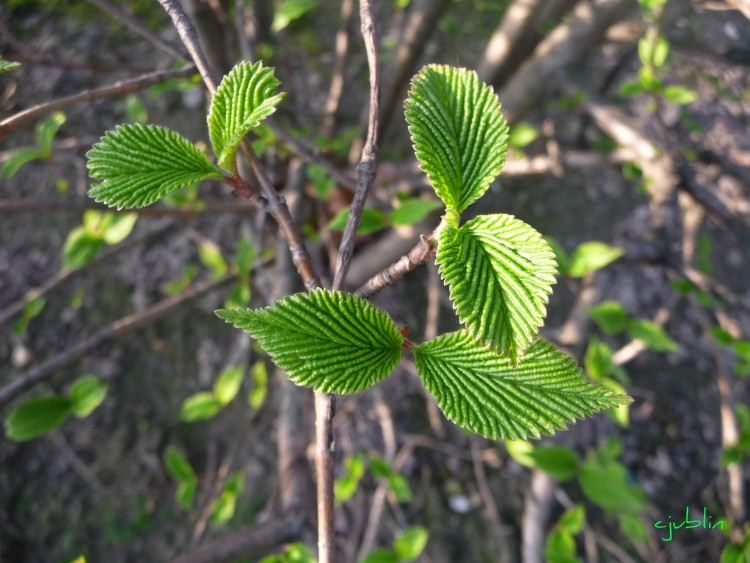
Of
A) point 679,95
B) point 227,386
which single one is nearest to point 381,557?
point 227,386

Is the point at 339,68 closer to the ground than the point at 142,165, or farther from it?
closer to the ground

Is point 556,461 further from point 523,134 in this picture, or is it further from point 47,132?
point 47,132

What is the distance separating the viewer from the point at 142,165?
41cm

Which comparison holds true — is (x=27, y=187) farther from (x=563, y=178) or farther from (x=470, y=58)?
(x=563, y=178)

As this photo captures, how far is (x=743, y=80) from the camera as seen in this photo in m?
1.91

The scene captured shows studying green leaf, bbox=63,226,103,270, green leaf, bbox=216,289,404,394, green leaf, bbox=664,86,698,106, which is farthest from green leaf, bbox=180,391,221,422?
green leaf, bbox=664,86,698,106

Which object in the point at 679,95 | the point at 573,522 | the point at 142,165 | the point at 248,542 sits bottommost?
the point at 573,522

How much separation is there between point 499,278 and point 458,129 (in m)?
0.12

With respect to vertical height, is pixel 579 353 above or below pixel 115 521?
above

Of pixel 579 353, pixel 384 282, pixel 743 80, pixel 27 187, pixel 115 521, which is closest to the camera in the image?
pixel 384 282

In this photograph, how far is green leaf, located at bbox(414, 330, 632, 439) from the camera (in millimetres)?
354

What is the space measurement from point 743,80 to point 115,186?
2254 millimetres

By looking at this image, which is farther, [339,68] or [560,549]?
[339,68]

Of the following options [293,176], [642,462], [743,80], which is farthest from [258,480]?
[743,80]
